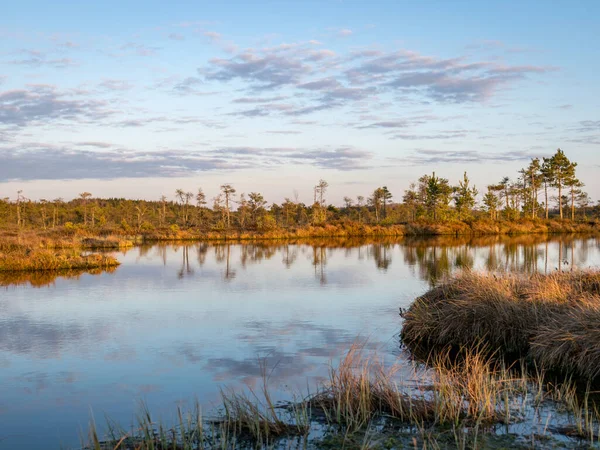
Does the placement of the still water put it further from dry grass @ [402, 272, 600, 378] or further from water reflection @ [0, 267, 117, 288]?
dry grass @ [402, 272, 600, 378]

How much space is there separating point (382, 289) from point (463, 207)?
183ft

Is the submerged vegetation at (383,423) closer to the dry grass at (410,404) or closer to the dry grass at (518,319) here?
the dry grass at (410,404)

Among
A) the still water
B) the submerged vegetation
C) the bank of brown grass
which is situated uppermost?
the bank of brown grass

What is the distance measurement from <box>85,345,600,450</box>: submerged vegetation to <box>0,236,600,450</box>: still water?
3.71 feet

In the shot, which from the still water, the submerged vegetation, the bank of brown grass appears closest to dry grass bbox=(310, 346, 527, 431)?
the submerged vegetation

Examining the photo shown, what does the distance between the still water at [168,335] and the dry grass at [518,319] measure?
98cm

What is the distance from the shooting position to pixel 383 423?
260 inches

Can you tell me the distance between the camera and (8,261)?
85.3 feet

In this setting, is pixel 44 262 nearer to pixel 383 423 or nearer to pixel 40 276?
pixel 40 276

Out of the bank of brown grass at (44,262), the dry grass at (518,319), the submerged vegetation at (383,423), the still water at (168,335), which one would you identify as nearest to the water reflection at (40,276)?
the still water at (168,335)

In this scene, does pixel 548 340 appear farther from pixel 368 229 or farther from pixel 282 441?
pixel 368 229

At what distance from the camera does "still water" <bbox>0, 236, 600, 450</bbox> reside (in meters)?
8.02

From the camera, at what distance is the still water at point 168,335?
8023mm

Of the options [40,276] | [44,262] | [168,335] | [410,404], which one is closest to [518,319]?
[410,404]
